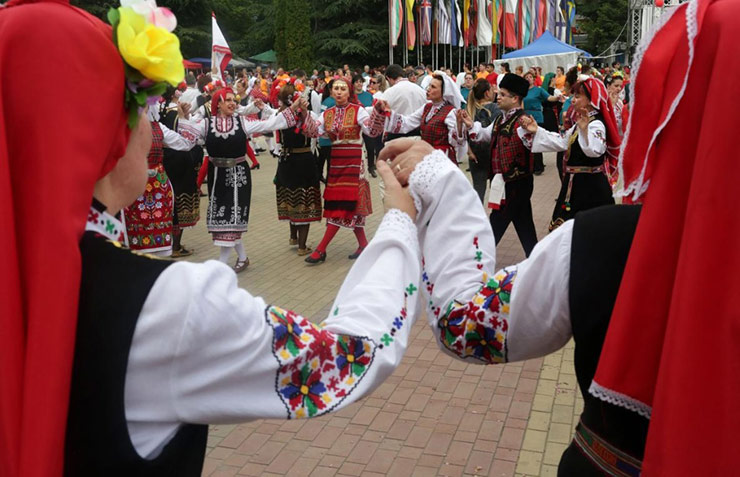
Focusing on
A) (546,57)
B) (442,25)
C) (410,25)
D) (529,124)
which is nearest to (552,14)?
(442,25)

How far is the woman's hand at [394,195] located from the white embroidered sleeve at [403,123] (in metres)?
6.82

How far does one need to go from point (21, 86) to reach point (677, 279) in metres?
1.24

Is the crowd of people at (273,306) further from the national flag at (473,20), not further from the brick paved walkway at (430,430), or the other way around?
the national flag at (473,20)

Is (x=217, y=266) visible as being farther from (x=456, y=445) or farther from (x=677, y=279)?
(x=456, y=445)

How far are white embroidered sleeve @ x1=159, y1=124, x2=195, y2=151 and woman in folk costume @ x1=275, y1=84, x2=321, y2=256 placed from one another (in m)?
1.22

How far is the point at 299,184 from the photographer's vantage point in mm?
8516

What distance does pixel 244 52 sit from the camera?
45.4 metres

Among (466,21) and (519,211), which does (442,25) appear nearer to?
(466,21)

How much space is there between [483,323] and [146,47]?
1.02 metres

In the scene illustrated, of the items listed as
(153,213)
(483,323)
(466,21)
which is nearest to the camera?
(483,323)

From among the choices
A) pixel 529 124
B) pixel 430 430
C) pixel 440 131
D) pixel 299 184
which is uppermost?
pixel 529 124

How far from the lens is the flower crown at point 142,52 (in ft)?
4.84

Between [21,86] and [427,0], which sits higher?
[427,0]

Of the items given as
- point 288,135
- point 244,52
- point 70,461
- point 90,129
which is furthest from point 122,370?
point 244,52
